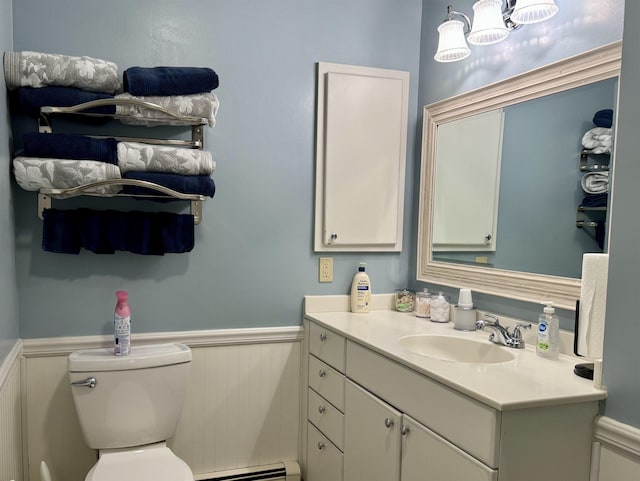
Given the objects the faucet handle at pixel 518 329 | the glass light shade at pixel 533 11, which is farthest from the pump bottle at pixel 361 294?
the glass light shade at pixel 533 11

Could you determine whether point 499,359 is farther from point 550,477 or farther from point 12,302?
point 12,302

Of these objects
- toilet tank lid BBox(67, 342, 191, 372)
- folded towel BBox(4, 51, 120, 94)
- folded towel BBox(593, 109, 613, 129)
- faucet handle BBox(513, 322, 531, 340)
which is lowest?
toilet tank lid BBox(67, 342, 191, 372)

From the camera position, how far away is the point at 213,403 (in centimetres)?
216

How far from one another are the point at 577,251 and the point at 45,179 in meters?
1.82

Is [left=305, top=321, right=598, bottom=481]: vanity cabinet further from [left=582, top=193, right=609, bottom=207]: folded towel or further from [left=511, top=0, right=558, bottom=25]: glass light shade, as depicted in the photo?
[left=511, top=0, right=558, bottom=25]: glass light shade

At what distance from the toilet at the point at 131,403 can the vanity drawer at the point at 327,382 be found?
550mm

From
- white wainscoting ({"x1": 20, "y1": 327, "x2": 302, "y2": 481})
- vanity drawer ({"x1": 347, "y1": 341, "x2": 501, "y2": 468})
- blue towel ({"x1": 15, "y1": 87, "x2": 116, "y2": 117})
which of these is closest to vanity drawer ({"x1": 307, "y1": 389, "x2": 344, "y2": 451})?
white wainscoting ({"x1": 20, "y1": 327, "x2": 302, "y2": 481})

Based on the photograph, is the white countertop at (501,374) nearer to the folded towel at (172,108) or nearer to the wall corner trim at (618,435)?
the wall corner trim at (618,435)

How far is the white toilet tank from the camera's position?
176cm

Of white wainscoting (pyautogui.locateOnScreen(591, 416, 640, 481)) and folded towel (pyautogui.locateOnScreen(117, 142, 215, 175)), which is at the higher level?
folded towel (pyautogui.locateOnScreen(117, 142, 215, 175))

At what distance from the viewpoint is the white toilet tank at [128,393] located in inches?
69.4

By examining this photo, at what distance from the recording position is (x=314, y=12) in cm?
219

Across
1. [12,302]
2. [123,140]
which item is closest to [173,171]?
[123,140]

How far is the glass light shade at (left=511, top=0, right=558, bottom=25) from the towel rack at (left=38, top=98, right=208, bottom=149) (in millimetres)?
1194
